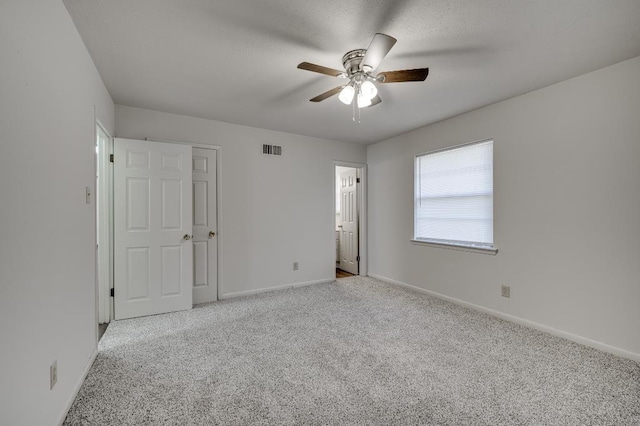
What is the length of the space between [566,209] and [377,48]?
2330 millimetres

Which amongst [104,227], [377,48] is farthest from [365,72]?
[104,227]

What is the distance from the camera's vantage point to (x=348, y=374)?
207 centimetres

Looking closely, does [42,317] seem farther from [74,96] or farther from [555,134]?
[555,134]

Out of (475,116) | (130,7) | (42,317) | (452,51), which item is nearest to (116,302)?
(42,317)

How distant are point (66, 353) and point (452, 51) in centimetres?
324

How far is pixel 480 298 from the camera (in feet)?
11.0

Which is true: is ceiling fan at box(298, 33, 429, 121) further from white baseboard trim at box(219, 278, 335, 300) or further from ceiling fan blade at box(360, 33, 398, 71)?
white baseboard trim at box(219, 278, 335, 300)

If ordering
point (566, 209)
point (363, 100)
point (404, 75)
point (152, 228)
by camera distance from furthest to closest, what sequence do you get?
point (152, 228) < point (566, 209) < point (363, 100) < point (404, 75)

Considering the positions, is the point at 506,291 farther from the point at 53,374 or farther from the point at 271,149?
the point at 53,374

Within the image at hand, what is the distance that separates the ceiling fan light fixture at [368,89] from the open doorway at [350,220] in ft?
9.04

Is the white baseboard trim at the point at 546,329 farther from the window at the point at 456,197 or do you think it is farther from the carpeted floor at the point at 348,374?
the window at the point at 456,197

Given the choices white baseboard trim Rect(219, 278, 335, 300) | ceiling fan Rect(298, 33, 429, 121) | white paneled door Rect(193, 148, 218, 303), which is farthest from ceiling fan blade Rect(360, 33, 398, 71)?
white baseboard trim Rect(219, 278, 335, 300)

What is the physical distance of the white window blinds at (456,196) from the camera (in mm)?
3354

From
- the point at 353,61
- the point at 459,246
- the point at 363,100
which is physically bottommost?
the point at 459,246
